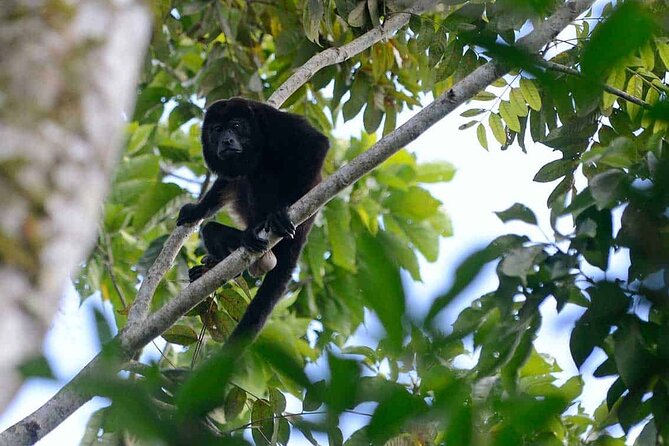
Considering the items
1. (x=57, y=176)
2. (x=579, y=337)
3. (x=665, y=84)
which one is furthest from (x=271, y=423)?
(x=665, y=84)

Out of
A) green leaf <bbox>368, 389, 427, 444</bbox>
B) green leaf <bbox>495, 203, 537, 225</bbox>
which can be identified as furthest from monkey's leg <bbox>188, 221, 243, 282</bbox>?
green leaf <bbox>368, 389, 427, 444</bbox>

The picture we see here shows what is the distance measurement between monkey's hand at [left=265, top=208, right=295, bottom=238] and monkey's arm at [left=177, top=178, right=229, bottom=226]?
69cm

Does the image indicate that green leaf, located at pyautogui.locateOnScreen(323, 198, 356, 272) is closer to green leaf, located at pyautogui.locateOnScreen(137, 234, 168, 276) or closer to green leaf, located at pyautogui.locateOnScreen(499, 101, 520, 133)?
green leaf, located at pyautogui.locateOnScreen(137, 234, 168, 276)

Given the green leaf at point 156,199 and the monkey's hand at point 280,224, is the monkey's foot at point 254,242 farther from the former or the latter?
the green leaf at point 156,199

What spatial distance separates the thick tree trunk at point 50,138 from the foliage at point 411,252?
0.16m

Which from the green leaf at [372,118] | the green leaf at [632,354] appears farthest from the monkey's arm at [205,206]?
the green leaf at [632,354]

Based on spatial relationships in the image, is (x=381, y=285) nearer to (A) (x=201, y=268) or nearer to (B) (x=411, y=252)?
(A) (x=201, y=268)

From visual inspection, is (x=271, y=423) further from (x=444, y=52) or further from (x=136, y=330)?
(x=444, y=52)

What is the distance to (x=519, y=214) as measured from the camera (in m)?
2.07

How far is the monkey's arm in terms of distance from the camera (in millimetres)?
4344

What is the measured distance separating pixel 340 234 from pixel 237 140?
114 centimetres

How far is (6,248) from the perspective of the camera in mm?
906

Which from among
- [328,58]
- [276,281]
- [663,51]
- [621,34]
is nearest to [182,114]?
[276,281]

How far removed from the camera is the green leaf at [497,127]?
3742mm
